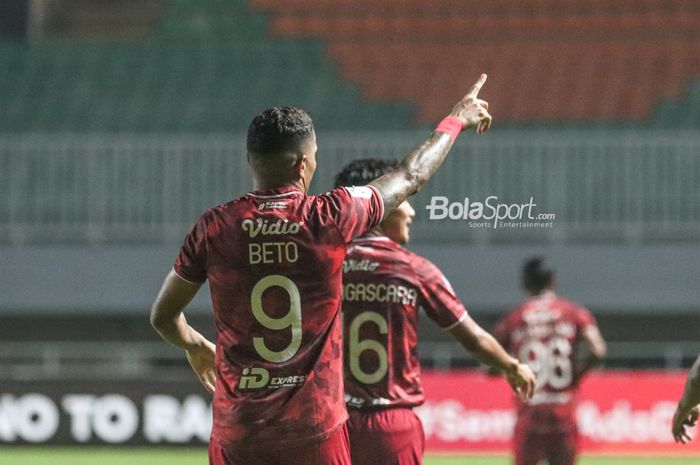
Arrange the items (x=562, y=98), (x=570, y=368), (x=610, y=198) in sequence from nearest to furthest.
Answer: (x=570, y=368), (x=610, y=198), (x=562, y=98)

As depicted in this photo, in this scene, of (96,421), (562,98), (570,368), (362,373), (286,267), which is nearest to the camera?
(286,267)

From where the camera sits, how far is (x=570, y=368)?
8.71m

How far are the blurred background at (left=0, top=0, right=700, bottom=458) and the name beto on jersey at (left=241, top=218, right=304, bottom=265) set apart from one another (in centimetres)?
882

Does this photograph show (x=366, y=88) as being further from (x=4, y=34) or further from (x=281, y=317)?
(x=281, y=317)

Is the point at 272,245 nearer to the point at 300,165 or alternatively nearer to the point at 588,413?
the point at 300,165

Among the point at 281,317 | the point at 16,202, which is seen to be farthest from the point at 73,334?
the point at 281,317

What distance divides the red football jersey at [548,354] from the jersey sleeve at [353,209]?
14.0ft

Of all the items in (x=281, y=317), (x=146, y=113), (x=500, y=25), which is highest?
(x=500, y=25)

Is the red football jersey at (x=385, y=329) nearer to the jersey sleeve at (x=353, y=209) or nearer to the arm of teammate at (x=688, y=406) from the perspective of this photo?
the arm of teammate at (x=688, y=406)

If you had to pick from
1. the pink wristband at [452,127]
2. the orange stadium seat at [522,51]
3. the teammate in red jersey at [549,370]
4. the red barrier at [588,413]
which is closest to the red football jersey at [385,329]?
the pink wristband at [452,127]

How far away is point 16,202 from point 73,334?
67.3 inches

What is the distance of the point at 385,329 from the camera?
19.6 ft

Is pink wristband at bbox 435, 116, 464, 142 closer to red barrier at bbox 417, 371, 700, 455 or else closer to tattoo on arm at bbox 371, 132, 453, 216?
tattoo on arm at bbox 371, 132, 453, 216

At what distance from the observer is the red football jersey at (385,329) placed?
596cm
